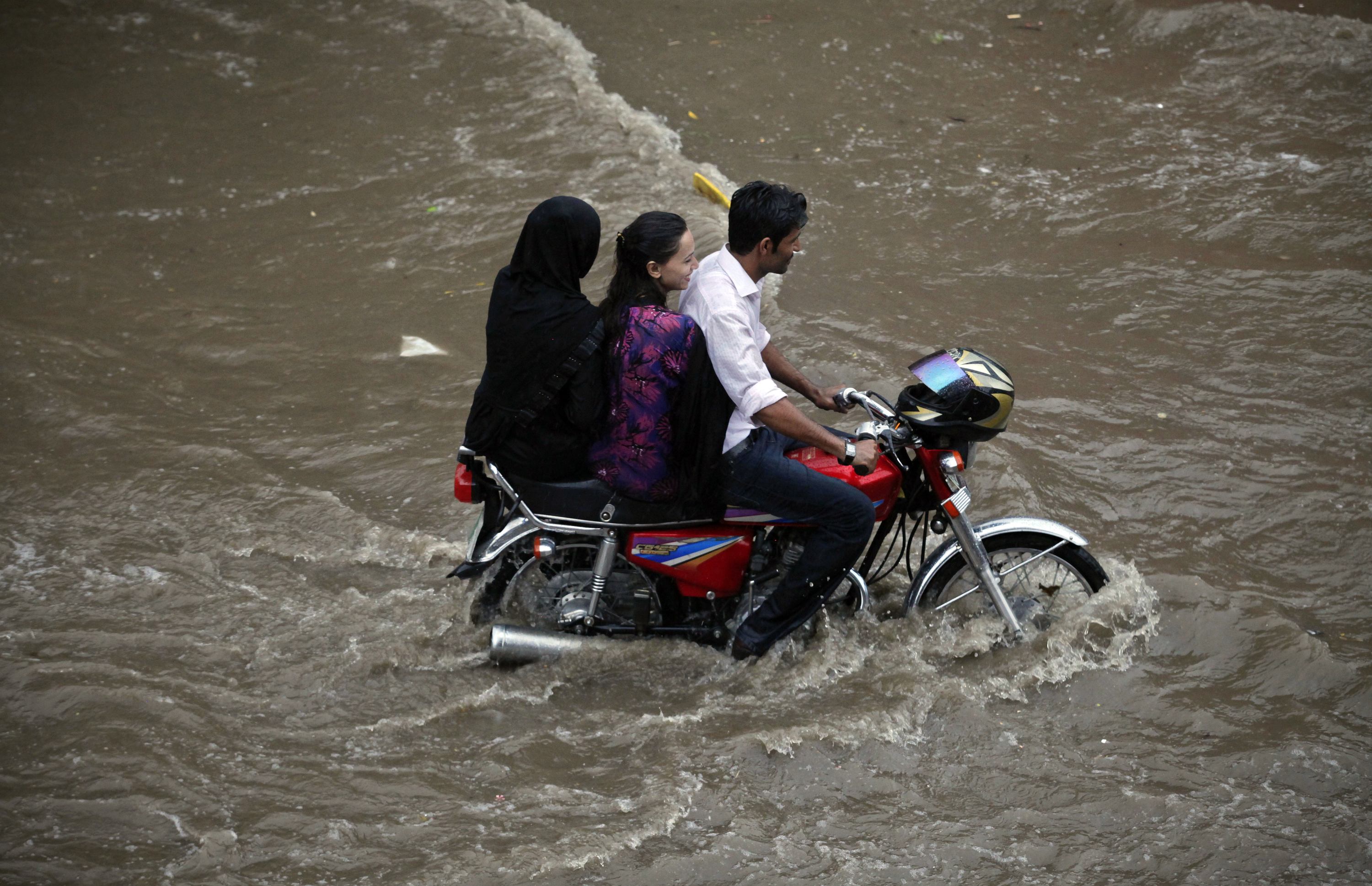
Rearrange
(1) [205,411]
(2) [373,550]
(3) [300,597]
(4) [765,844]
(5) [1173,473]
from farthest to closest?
1. (1) [205,411]
2. (5) [1173,473]
3. (2) [373,550]
4. (3) [300,597]
5. (4) [765,844]

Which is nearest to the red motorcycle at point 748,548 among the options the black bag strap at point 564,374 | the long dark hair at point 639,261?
the black bag strap at point 564,374

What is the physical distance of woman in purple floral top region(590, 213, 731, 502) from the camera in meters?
3.57

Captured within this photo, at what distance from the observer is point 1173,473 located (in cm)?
533

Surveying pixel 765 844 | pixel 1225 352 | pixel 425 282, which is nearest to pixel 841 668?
pixel 765 844

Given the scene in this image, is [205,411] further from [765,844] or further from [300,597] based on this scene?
[765,844]

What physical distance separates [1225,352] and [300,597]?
202 inches

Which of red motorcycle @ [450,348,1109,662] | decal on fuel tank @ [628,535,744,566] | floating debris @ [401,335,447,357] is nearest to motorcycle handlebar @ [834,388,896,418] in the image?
red motorcycle @ [450,348,1109,662]

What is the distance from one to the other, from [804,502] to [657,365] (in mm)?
720

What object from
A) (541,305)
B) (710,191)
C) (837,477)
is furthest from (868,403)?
(710,191)

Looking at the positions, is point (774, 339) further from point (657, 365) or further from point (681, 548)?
point (657, 365)

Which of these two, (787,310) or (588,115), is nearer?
(787,310)

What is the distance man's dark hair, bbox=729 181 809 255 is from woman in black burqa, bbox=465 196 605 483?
0.48 meters

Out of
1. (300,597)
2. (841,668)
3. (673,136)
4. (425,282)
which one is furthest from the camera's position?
(673,136)

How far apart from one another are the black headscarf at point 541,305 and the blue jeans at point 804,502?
718 millimetres
